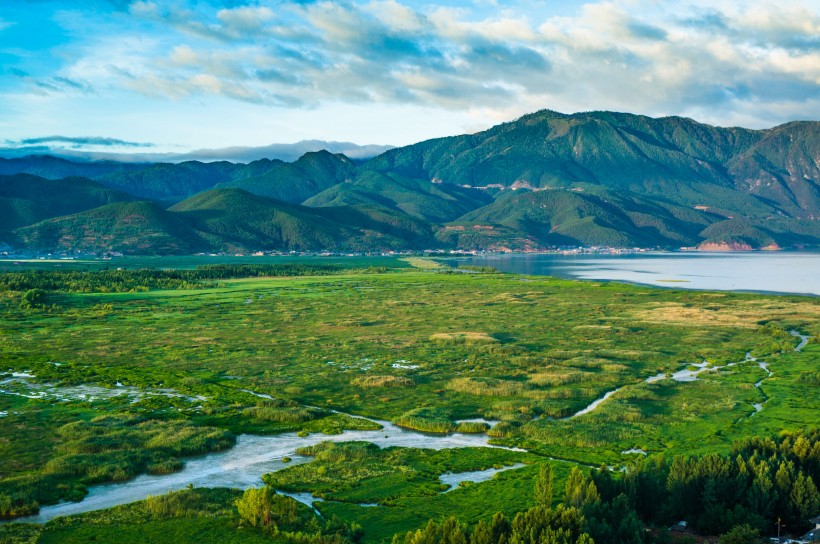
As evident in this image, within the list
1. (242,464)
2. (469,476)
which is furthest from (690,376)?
(242,464)

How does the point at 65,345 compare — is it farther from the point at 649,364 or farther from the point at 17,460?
the point at 649,364

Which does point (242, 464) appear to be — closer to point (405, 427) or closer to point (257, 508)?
point (257, 508)

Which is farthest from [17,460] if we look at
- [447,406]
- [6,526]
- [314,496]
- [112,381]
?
[447,406]

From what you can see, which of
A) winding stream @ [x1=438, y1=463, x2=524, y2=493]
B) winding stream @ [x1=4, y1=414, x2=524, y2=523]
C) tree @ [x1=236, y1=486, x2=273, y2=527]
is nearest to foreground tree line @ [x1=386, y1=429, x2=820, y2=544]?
winding stream @ [x1=438, y1=463, x2=524, y2=493]

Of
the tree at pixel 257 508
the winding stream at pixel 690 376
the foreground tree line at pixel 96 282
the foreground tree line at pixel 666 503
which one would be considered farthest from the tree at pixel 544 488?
the foreground tree line at pixel 96 282

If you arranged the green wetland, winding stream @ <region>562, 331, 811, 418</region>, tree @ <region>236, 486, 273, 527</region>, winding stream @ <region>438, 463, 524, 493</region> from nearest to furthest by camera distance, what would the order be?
tree @ <region>236, 486, 273, 527</region>
the green wetland
winding stream @ <region>438, 463, 524, 493</region>
winding stream @ <region>562, 331, 811, 418</region>

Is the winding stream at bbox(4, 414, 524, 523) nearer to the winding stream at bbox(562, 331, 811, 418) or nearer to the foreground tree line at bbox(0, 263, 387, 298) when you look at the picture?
the winding stream at bbox(562, 331, 811, 418)

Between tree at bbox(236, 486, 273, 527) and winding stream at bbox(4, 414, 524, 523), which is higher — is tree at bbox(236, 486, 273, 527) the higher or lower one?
the higher one
